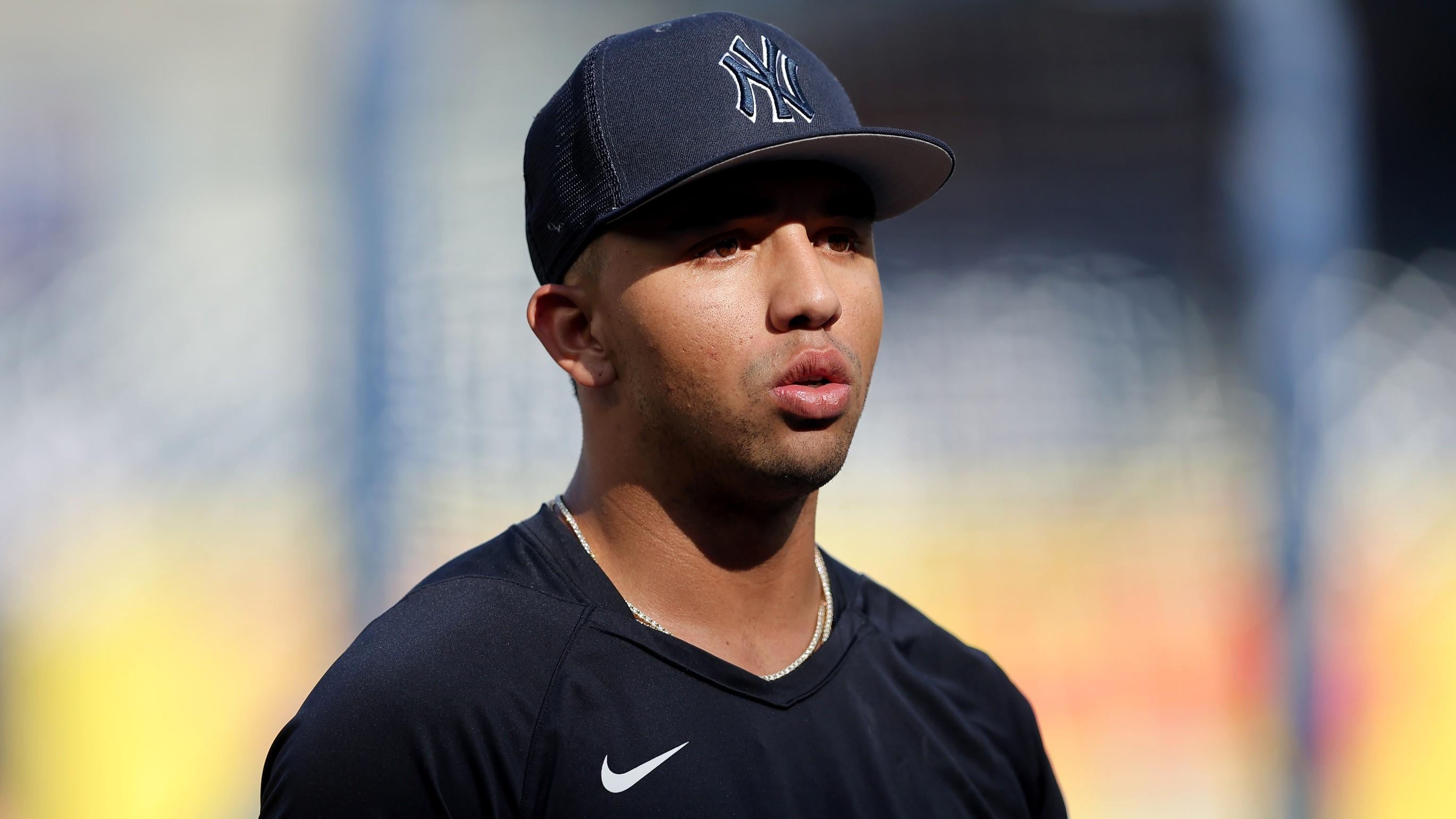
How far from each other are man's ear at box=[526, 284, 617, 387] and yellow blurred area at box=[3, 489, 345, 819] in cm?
289

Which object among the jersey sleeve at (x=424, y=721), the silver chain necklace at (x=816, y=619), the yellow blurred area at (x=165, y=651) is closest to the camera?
the jersey sleeve at (x=424, y=721)

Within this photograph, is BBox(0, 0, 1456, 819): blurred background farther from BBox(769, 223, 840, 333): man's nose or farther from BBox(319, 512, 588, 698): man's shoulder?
BBox(769, 223, 840, 333): man's nose

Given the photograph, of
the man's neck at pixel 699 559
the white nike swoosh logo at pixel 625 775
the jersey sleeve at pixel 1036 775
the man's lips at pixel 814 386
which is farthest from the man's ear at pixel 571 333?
the jersey sleeve at pixel 1036 775

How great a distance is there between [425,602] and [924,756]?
735 mm

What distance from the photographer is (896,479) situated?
488 centimetres

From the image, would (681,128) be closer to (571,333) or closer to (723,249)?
(723,249)

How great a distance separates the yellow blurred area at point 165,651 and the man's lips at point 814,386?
316cm

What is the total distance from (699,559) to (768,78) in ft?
2.19

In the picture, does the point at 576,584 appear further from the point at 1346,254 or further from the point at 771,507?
the point at 1346,254

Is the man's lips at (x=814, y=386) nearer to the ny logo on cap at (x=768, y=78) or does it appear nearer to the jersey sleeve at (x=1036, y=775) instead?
the ny logo on cap at (x=768, y=78)

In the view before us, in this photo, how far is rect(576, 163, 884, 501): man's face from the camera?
5.16 ft

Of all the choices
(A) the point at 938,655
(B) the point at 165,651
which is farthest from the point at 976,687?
(B) the point at 165,651

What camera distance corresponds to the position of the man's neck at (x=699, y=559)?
1.69 meters

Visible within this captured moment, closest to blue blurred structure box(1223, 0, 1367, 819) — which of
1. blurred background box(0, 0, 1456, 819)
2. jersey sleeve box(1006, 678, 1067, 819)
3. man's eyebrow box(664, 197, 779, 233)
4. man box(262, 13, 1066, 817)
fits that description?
blurred background box(0, 0, 1456, 819)
